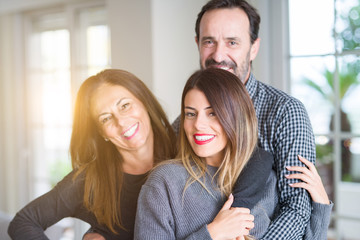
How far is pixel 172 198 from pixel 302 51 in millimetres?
1460

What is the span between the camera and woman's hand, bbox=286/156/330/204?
3.81 feet

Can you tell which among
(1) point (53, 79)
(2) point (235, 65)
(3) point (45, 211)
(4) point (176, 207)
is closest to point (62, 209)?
(3) point (45, 211)

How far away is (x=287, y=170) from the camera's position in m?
1.20

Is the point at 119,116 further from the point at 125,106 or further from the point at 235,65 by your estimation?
the point at 235,65

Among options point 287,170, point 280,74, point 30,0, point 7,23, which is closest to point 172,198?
point 287,170

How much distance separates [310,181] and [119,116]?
66cm

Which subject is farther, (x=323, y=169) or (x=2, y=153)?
(x=2, y=153)

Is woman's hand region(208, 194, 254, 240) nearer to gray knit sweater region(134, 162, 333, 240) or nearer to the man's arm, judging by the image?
gray knit sweater region(134, 162, 333, 240)

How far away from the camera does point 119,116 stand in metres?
1.24

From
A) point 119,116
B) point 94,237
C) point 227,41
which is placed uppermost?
point 227,41

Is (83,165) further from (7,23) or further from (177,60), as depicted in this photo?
(7,23)

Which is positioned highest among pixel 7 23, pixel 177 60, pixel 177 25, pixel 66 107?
pixel 7 23

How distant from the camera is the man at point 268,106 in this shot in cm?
116

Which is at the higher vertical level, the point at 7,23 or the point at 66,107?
the point at 7,23
